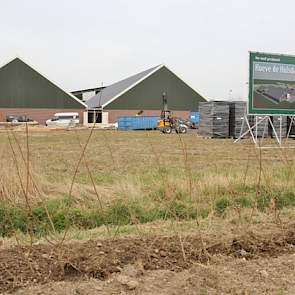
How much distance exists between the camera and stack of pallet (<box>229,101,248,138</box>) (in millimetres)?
30030

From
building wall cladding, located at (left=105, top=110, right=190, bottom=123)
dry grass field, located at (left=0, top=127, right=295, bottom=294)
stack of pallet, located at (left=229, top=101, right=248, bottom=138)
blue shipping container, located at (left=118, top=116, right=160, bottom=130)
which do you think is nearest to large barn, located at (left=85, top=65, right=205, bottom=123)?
building wall cladding, located at (left=105, top=110, right=190, bottom=123)

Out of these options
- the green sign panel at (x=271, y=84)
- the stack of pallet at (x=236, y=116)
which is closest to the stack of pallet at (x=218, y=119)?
the stack of pallet at (x=236, y=116)

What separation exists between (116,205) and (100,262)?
3.11m

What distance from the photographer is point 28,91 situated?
65.5 metres

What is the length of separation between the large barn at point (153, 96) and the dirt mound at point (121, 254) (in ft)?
212

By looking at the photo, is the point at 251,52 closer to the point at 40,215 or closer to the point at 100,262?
the point at 40,215

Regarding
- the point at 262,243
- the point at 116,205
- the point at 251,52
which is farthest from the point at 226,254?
the point at 251,52

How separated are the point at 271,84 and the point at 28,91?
1994 inches

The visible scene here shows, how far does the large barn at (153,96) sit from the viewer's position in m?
70.2

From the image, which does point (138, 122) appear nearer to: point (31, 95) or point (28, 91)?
point (31, 95)

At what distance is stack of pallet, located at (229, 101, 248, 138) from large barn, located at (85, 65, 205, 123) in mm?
39342

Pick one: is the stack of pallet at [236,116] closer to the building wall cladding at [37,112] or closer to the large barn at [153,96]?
the building wall cladding at [37,112]

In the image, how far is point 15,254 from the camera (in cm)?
446

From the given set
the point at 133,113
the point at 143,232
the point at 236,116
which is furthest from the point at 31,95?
the point at 143,232
